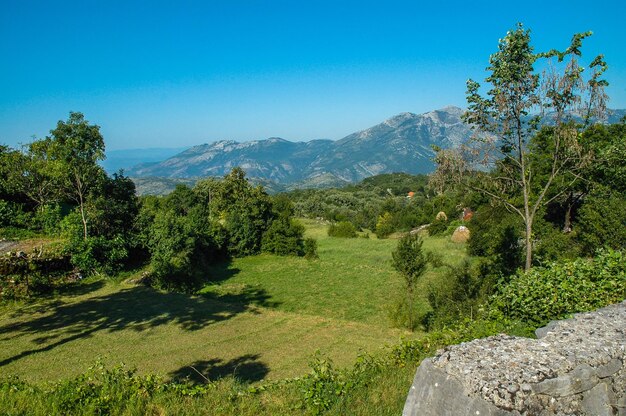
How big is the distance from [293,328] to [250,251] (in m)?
22.6

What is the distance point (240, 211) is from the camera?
39.4 metres

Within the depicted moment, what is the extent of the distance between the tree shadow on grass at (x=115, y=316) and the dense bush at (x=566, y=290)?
1230cm

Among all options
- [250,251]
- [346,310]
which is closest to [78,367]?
[346,310]

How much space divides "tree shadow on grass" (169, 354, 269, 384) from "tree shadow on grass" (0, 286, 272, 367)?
4150 mm

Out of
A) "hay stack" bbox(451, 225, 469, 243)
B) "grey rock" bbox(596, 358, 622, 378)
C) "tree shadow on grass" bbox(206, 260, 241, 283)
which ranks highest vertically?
"grey rock" bbox(596, 358, 622, 378)

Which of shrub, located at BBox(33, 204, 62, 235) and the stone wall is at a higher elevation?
shrub, located at BBox(33, 204, 62, 235)

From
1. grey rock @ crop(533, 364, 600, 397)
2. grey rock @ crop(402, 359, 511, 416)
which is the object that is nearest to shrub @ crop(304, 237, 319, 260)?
grey rock @ crop(402, 359, 511, 416)

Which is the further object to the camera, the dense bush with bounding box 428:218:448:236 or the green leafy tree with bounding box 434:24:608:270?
the dense bush with bounding box 428:218:448:236

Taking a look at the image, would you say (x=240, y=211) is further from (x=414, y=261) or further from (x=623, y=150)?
(x=623, y=150)

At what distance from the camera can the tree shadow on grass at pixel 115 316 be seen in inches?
538

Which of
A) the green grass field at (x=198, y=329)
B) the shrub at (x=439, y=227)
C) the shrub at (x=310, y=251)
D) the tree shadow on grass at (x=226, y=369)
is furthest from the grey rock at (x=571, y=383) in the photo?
the shrub at (x=439, y=227)

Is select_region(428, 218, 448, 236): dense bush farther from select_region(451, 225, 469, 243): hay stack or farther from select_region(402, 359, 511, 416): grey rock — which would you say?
select_region(402, 359, 511, 416): grey rock

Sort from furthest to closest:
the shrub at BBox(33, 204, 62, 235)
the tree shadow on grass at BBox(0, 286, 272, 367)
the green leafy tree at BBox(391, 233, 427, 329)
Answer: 1. the shrub at BBox(33, 204, 62, 235)
2. the green leafy tree at BBox(391, 233, 427, 329)
3. the tree shadow on grass at BBox(0, 286, 272, 367)

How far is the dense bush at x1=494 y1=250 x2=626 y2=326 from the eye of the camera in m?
6.98
